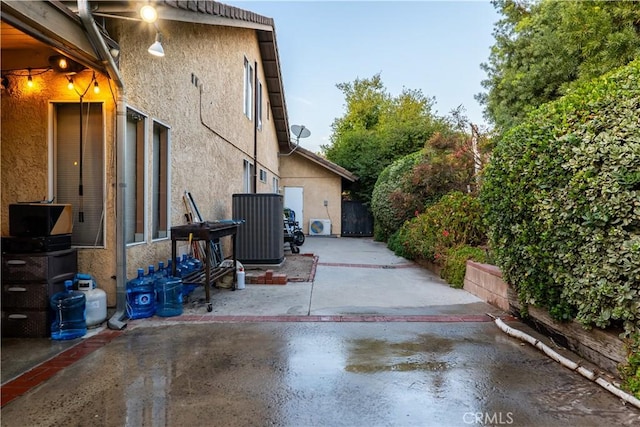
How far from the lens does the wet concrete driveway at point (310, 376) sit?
273cm

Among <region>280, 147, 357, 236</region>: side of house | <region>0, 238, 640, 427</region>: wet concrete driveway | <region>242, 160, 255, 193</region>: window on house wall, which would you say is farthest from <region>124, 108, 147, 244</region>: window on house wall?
<region>280, 147, 357, 236</region>: side of house

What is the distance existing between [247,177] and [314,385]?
9477 mm

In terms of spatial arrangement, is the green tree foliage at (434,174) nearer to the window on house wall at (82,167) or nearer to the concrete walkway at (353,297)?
the concrete walkway at (353,297)

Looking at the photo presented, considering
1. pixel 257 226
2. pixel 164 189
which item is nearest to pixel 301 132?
pixel 257 226

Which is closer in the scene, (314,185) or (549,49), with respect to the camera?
(549,49)

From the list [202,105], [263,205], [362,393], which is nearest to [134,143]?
[202,105]

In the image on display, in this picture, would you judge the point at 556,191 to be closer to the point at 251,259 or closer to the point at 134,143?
the point at 134,143

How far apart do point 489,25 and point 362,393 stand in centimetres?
1836

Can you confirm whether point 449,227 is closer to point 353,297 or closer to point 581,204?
point 353,297

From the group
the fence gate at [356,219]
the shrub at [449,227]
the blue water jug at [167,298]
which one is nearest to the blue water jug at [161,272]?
the blue water jug at [167,298]

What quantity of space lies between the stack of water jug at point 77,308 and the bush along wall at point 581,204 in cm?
507

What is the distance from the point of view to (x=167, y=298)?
17.2 ft

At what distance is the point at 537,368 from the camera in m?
3.61

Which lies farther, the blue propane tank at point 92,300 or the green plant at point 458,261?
the green plant at point 458,261
